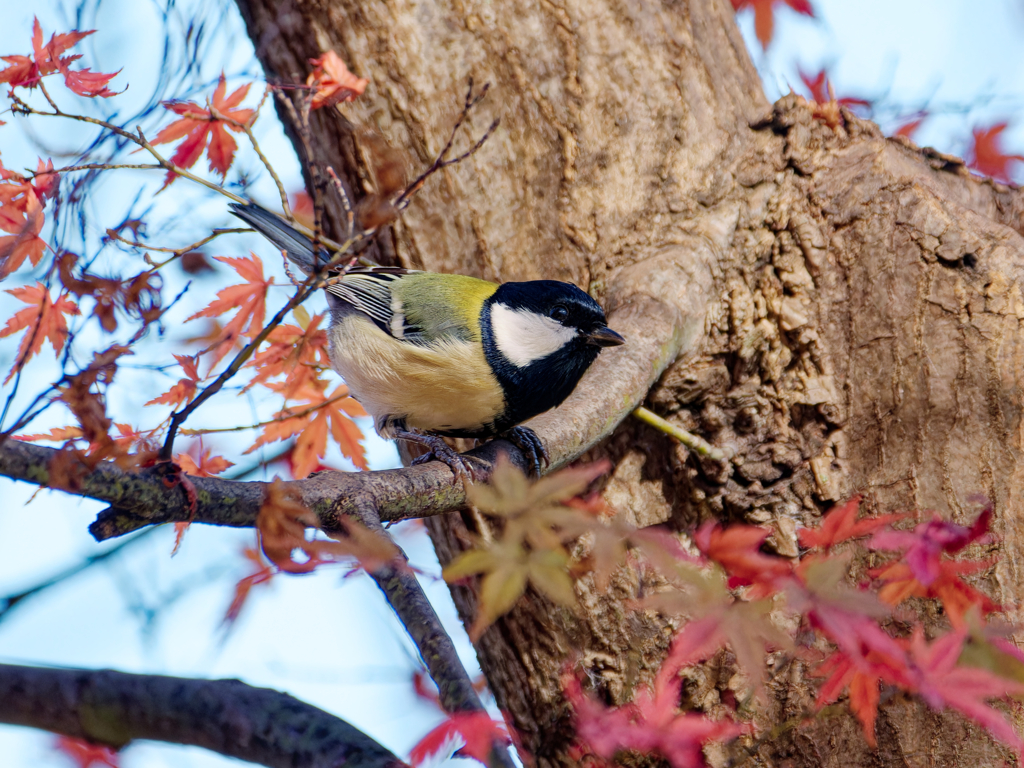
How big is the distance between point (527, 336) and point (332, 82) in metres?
1.12

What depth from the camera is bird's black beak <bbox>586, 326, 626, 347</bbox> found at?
245 cm

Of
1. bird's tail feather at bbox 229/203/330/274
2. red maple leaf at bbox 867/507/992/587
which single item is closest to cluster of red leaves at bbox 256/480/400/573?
red maple leaf at bbox 867/507/992/587

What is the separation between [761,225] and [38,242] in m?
2.34

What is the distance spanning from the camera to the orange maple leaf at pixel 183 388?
222 centimetres

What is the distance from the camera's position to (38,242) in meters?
2.17

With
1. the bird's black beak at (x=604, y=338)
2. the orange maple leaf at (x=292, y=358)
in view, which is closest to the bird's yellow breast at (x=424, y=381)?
the orange maple leaf at (x=292, y=358)

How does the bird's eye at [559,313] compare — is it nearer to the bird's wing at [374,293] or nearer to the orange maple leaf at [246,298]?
the bird's wing at [374,293]

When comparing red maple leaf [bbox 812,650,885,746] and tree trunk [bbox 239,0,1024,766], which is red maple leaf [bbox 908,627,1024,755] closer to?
red maple leaf [bbox 812,650,885,746]

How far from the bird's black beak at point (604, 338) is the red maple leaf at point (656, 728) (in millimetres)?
1020

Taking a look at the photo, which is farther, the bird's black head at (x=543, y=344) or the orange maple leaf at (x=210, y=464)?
the orange maple leaf at (x=210, y=464)

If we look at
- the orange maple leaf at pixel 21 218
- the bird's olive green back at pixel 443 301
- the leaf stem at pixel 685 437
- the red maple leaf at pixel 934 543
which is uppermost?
the orange maple leaf at pixel 21 218

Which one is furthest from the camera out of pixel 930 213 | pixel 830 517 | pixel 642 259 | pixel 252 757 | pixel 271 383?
pixel 271 383

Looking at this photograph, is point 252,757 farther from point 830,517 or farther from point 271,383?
point 271,383

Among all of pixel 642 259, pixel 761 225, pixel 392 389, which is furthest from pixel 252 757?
pixel 761 225
